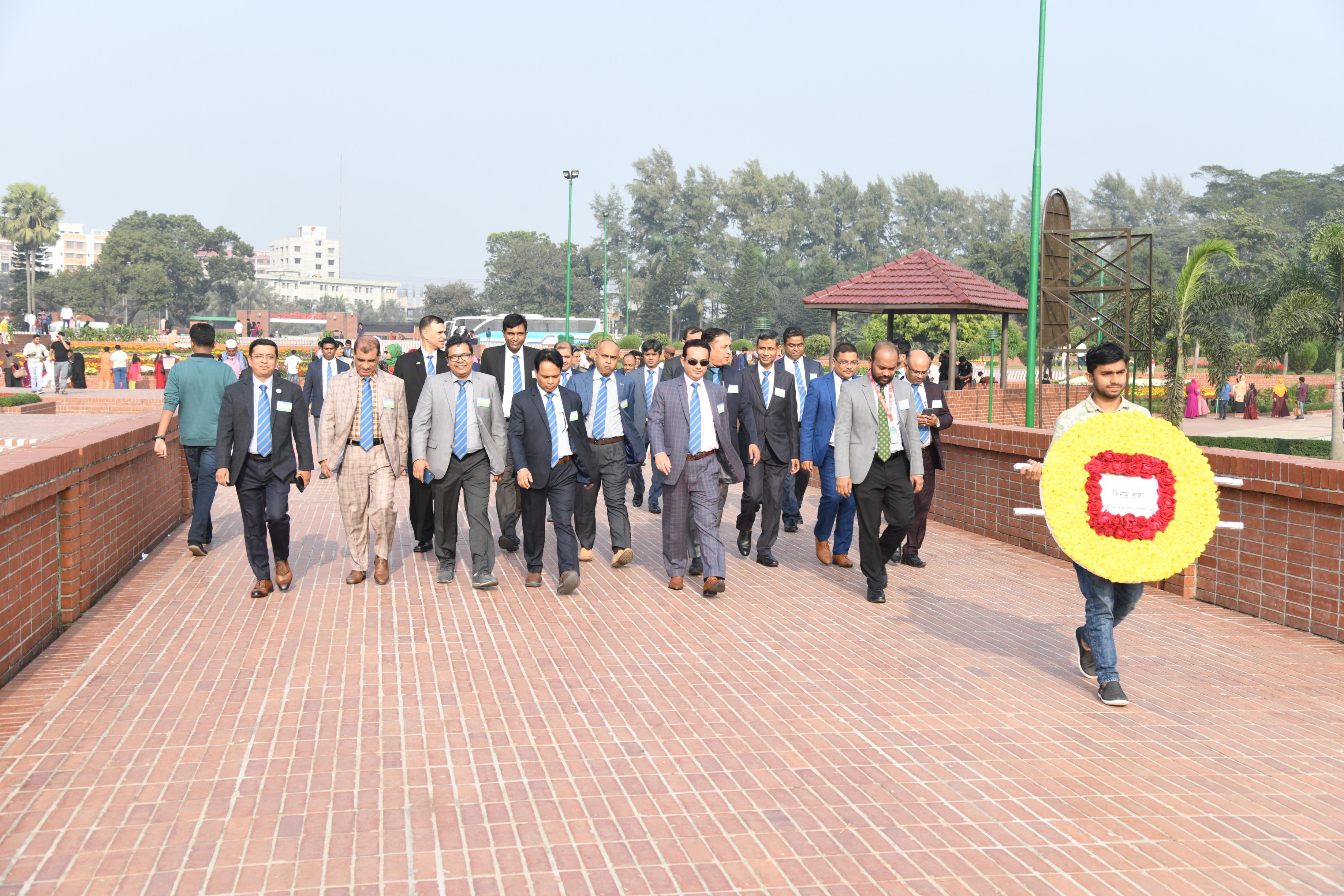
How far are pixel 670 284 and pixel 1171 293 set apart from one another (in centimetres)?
7729

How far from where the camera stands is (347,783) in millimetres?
4348

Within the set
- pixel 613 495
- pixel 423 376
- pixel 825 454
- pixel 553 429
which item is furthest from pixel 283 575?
pixel 825 454

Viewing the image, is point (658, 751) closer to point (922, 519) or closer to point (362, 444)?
point (362, 444)

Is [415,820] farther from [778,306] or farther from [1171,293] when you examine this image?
[778,306]

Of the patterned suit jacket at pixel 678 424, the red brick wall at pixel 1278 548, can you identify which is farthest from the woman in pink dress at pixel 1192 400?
the patterned suit jacket at pixel 678 424

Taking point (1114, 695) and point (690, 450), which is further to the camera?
point (690, 450)

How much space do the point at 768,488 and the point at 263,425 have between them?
13.1ft

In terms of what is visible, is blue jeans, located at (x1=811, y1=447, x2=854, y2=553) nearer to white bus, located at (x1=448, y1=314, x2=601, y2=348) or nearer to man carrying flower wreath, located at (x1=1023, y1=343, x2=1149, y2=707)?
man carrying flower wreath, located at (x1=1023, y1=343, x2=1149, y2=707)

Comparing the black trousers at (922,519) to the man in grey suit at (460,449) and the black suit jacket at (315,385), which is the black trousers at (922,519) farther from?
the black suit jacket at (315,385)

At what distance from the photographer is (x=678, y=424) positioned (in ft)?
26.8

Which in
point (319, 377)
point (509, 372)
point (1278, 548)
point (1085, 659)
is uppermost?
point (509, 372)

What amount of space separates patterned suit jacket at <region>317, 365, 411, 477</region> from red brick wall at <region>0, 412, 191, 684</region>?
4.72ft

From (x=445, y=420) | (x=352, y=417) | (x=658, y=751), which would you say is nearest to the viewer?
(x=658, y=751)

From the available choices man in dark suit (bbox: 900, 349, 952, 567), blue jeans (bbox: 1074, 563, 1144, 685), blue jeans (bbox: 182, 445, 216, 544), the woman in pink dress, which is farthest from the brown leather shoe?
the woman in pink dress
